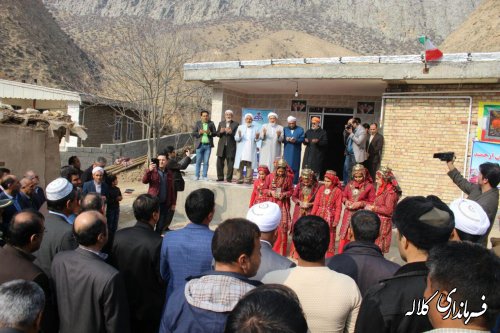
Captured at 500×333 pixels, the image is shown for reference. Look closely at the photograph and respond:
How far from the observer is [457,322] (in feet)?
4.69

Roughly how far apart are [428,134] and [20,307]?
8.49 metres

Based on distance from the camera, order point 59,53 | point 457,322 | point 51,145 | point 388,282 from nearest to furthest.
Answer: point 457,322
point 388,282
point 51,145
point 59,53

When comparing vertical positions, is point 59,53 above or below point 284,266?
above

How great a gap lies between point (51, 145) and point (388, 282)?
25.0 feet

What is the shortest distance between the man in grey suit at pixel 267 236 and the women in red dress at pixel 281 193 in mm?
3706

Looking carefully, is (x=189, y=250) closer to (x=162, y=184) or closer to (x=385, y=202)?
(x=385, y=202)

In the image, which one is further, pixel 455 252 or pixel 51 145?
pixel 51 145

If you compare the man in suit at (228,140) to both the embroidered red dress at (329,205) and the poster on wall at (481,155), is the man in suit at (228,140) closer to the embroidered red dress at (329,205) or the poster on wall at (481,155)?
the embroidered red dress at (329,205)

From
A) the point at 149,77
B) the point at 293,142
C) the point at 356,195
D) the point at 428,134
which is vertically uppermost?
the point at 149,77

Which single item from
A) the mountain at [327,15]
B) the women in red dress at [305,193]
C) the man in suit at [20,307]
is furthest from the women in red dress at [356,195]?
the mountain at [327,15]

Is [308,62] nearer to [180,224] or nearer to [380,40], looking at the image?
[180,224]

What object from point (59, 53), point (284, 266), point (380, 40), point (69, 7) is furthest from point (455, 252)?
point (69, 7)

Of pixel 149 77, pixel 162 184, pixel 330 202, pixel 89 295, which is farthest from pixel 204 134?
pixel 149 77

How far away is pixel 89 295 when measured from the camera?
2348 millimetres
